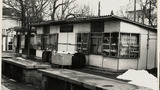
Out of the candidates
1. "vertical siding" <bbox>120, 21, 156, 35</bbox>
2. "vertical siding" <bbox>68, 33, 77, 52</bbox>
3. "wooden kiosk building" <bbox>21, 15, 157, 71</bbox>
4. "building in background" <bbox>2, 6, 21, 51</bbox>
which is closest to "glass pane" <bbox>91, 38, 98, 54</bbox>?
"wooden kiosk building" <bbox>21, 15, 157, 71</bbox>

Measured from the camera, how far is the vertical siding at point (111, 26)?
11.9 metres

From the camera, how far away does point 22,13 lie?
698 inches

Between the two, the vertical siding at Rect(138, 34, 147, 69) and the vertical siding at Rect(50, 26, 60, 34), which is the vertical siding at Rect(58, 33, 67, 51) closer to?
the vertical siding at Rect(50, 26, 60, 34)

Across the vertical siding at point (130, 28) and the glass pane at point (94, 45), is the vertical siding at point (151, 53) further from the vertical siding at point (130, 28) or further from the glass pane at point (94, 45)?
the glass pane at point (94, 45)

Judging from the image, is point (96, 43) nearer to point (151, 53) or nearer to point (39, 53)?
point (151, 53)

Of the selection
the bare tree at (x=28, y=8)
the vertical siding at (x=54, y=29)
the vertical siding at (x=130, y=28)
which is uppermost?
the bare tree at (x=28, y=8)

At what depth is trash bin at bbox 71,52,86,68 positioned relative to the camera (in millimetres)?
13133

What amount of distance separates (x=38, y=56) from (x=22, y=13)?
3.49 metres

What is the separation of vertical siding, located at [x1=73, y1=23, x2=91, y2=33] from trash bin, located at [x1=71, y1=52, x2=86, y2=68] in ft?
4.74

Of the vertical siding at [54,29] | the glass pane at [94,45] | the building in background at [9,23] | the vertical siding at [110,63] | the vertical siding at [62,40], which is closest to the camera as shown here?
the vertical siding at [110,63]

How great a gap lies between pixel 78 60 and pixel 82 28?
2032mm

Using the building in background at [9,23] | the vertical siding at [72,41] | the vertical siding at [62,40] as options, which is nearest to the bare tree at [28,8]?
the building in background at [9,23]

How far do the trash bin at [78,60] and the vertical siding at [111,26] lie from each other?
1996 mm

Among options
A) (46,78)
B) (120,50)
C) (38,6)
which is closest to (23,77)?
(46,78)
